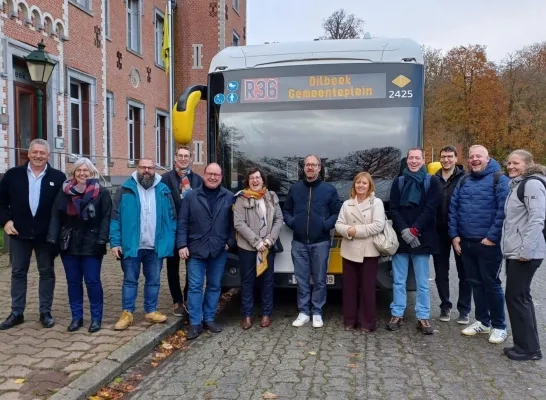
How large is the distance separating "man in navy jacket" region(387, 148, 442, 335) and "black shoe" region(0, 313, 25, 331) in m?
3.83

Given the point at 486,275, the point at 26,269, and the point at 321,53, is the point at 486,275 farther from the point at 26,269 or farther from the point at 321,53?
the point at 26,269

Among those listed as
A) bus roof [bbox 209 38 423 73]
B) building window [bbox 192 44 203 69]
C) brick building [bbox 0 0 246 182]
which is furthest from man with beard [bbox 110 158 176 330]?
building window [bbox 192 44 203 69]

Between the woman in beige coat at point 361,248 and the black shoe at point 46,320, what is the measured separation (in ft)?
9.79

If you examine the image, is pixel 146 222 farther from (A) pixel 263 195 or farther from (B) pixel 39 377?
(B) pixel 39 377

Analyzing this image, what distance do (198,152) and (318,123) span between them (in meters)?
16.9

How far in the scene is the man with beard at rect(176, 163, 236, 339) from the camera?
5.04 m

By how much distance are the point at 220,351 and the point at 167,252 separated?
1101mm

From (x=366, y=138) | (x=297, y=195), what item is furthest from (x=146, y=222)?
(x=366, y=138)

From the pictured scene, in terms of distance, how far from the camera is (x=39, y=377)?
3.92 m

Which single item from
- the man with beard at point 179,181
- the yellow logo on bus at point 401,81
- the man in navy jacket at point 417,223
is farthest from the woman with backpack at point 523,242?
the man with beard at point 179,181

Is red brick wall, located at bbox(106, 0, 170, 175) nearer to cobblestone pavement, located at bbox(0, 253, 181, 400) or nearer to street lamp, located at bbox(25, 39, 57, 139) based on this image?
street lamp, located at bbox(25, 39, 57, 139)

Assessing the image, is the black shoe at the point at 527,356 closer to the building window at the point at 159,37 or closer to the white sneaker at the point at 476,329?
the white sneaker at the point at 476,329

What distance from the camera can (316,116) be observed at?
5.68m

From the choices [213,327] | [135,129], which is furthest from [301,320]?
[135,129]
